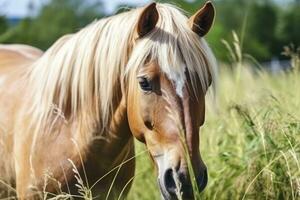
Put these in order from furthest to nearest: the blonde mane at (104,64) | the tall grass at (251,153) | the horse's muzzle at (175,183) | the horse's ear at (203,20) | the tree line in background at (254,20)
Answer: the tree line in background at (254,20)
the tall grass at (251,153)
the horse's ear at (203,20)
the blonde mane at (104,64)
the horse's muzzle at (175,183)

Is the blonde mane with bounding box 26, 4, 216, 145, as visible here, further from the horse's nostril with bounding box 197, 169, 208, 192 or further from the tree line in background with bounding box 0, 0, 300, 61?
the tree line in background with bounding box 0, 0, 300, 61

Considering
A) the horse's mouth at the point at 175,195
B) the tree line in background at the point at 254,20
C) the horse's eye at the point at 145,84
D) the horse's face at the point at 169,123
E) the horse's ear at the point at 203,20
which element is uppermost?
the horse's ear at the point at 203,20

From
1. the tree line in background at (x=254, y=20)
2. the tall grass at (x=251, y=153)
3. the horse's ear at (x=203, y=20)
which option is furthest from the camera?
the tree line in background at (x=254, y=20)

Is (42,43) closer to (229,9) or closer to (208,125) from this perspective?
(229,9)

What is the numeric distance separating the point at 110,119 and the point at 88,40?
44 cm

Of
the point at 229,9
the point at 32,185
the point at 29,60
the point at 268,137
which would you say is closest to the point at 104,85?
the point at 32,185

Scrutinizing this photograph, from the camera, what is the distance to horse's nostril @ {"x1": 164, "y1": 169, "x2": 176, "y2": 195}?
3.01 meters

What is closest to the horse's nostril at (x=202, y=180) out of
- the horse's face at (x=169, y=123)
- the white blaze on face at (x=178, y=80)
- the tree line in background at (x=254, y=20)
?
the horse's face at (x=169, y=123)

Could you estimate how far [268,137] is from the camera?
3.99m

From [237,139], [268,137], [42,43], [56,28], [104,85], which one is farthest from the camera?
[56,28]

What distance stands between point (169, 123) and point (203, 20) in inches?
25.5

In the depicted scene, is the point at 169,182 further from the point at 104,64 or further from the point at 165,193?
the point at 104,64

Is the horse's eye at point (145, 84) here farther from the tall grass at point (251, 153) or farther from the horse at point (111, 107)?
the tall grass at point (251, 153)

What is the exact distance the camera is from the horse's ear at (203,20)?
3.38 meters
